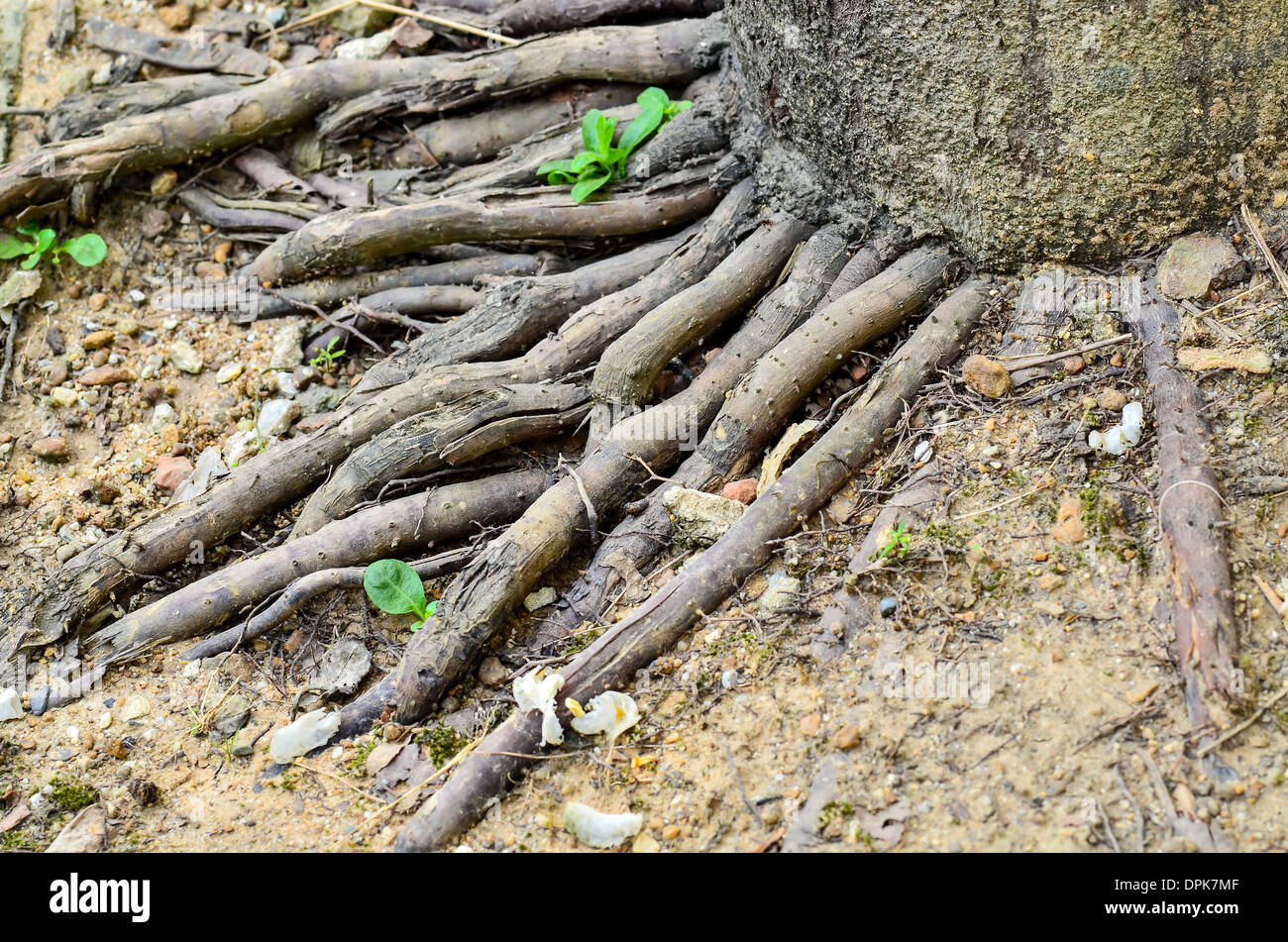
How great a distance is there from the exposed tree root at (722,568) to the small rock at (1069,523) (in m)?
0.63

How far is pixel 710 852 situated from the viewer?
2432mm

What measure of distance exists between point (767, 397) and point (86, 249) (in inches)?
126

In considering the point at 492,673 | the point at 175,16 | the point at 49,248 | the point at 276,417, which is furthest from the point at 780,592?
the point at 175,16

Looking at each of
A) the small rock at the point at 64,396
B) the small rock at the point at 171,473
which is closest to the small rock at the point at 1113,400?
the small rock at the point at 171,473

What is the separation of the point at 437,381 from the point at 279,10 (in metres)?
2.69

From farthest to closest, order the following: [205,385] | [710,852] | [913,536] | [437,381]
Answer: [205,385] < [437,381] < [913,536] < [710,852]

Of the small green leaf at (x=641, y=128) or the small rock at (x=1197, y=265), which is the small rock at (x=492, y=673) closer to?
the small green leaf at (x=641, y=128)

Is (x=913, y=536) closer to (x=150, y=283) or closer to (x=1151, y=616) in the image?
(x=1151, y=616)

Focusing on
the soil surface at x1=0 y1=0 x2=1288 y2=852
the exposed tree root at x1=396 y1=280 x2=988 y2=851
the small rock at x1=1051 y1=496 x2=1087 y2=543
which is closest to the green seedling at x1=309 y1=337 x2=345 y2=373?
the soil surface at x1=0 y1=0 x2=1288 y2=852

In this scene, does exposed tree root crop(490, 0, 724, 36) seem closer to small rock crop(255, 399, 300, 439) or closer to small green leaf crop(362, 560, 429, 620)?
small rock crop(255, 399, 300, 439)

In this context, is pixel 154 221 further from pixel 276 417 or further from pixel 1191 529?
pixel 1191 529

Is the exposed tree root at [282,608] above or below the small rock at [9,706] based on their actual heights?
above

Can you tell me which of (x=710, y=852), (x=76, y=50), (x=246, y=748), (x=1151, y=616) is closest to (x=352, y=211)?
(x=76, y=50)

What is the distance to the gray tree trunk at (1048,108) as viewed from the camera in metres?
2.85
